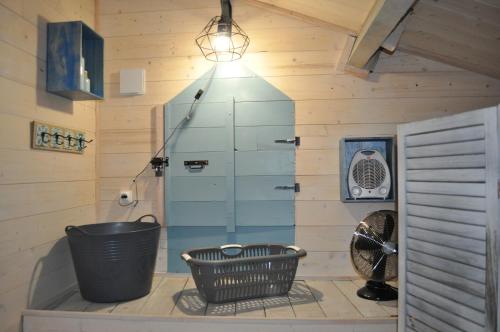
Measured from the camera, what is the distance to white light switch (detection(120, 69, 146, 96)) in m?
2.57

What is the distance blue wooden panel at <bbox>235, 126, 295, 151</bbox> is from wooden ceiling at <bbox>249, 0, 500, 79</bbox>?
673mm

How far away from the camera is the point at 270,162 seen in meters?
2.51

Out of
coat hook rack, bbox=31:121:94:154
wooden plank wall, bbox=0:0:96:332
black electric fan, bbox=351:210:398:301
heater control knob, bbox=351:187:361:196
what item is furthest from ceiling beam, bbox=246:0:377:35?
coat hook rack, bbox=31:121:94:154

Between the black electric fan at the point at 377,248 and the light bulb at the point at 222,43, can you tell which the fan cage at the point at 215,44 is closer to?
the light bulb at the point at 222,43

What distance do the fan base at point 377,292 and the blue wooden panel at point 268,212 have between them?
2.12 ft

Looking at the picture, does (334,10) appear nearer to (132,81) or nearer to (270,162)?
(270,162)

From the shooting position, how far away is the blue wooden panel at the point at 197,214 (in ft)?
8.32

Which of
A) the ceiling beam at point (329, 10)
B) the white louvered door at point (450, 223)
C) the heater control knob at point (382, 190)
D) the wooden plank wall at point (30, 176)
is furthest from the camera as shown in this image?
the heater control knob at point (382, 190)

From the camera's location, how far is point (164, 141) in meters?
2.56

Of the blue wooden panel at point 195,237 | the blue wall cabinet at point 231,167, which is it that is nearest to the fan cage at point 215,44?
the blue wall cabinet at point 231,167

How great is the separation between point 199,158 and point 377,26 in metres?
1.43

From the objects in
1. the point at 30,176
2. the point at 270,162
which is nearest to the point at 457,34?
the point at 270,162

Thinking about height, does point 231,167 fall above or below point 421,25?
below

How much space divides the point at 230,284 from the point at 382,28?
5.40 feet
